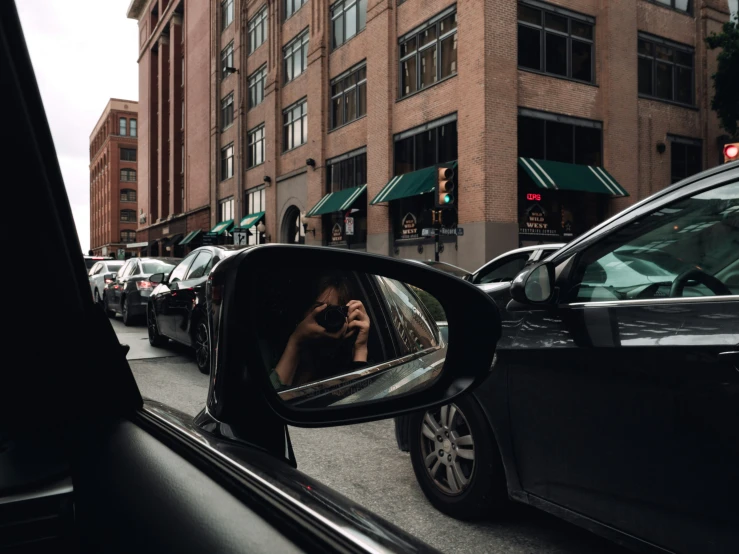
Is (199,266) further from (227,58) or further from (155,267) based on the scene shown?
(227,58)

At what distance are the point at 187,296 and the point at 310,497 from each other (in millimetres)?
8078

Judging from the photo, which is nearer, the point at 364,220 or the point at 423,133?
the point at 423,133

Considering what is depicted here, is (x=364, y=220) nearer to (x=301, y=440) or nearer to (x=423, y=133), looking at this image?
(x=423, y=133)

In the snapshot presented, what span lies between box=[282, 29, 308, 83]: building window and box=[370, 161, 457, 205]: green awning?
35.1ft

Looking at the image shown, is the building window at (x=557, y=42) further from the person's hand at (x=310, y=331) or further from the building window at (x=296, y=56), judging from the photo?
the person's hand at (x=310, y=331)

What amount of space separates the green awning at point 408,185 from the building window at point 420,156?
0.49 meters

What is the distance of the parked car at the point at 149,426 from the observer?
87 cm

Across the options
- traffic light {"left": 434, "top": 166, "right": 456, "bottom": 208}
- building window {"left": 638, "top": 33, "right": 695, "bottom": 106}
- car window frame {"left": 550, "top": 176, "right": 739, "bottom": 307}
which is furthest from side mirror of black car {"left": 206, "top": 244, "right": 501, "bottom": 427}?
building window {"left": 638, "top": 33, "right": 695, "bottom": 106}

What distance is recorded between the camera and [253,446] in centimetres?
118

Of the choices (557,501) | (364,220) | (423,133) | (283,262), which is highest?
(423,133)

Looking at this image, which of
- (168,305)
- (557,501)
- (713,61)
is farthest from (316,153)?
(557,501)

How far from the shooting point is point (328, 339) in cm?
124

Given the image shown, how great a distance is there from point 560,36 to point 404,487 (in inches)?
817

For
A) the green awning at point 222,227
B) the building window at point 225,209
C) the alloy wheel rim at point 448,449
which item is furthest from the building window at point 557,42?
the building window at point 225,209
